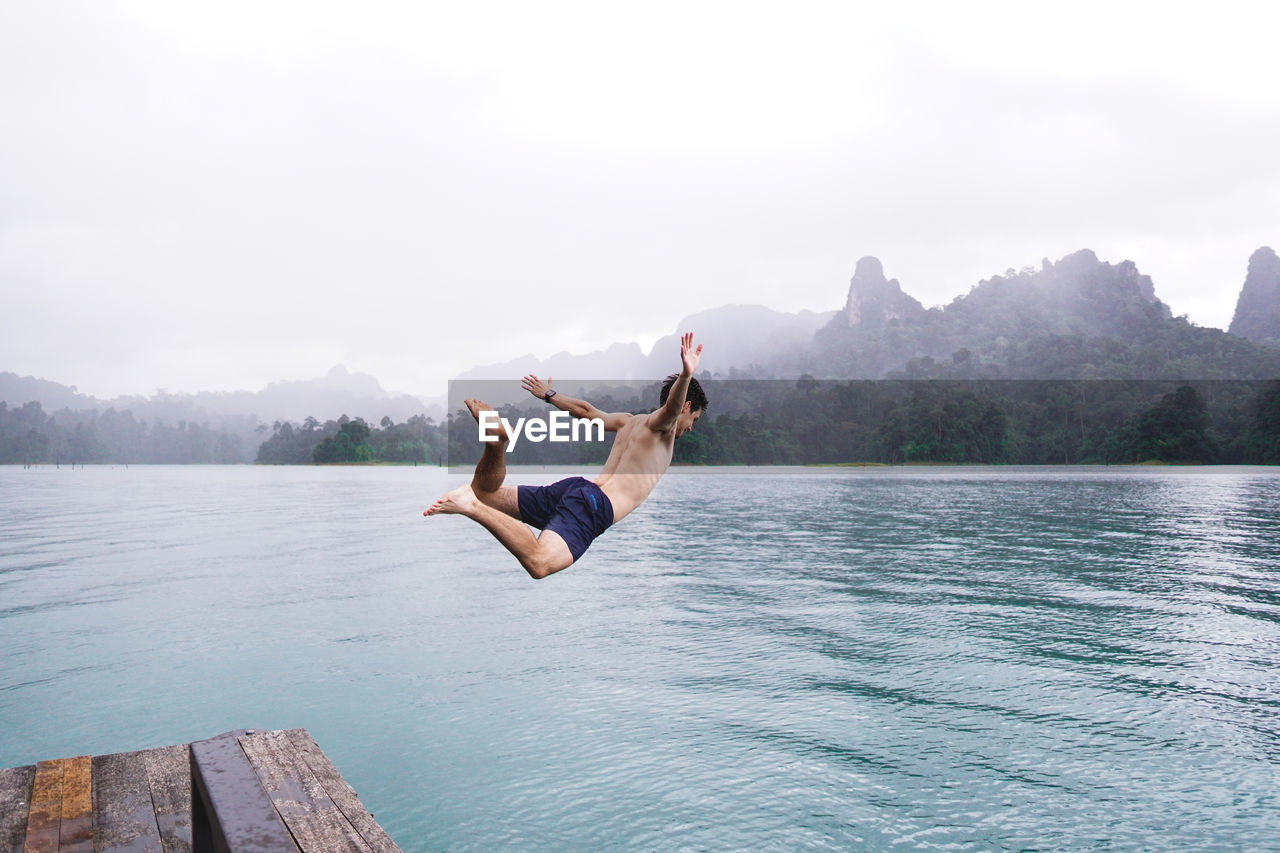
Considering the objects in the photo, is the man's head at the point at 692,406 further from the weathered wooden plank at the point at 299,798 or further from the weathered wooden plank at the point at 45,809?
the weathered wooden plank at the point at 45,809

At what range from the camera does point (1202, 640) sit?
719 inches

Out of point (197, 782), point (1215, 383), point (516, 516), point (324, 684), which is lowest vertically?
point (324, 684)

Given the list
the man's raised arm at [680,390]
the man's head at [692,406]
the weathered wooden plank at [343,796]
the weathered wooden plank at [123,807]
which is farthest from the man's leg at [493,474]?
the weathered wooden plank at [123,807]

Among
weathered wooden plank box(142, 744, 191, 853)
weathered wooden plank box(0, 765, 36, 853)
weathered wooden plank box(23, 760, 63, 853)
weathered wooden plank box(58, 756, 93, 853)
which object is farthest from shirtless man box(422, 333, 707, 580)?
weathered wooden plank box(0, 765, 36, 853)

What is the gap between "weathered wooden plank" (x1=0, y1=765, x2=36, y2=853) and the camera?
520 centimetres

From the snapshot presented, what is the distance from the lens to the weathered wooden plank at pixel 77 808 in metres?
5.16

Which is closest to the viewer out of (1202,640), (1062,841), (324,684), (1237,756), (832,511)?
(1062,841)

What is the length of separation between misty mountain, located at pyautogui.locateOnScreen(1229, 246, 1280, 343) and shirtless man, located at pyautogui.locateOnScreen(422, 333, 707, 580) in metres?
223

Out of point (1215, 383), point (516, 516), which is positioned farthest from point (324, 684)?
point (1215, 383)

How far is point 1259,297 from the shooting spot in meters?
193

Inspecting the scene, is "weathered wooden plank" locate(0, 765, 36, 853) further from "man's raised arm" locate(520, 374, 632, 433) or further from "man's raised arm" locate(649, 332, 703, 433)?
"man's raised arm" locate(649, 332, 703, 433)

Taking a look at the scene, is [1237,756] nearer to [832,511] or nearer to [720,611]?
[720,611]

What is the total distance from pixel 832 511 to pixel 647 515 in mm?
11453

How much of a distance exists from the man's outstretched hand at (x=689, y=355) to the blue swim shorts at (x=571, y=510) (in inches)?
44.6
